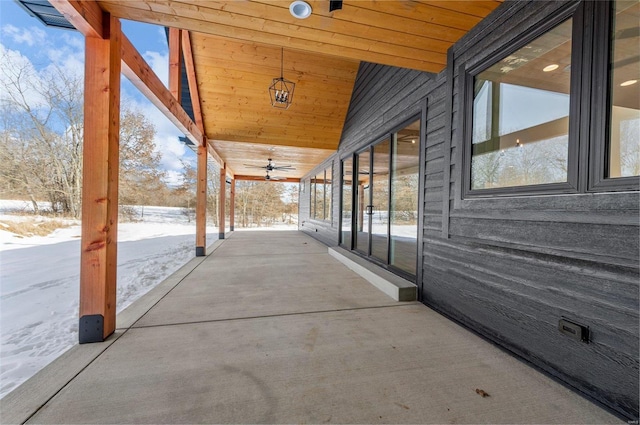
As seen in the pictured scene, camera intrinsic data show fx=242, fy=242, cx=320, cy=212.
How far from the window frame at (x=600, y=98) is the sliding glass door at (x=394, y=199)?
159 cm

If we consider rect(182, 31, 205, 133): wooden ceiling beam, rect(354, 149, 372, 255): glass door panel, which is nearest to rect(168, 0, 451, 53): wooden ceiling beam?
rect(354, 149, 372, 255): glass door panel

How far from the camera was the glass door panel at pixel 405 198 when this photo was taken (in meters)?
3.05

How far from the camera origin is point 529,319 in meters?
1.62

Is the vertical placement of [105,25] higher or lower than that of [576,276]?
higher

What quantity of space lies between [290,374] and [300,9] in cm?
265

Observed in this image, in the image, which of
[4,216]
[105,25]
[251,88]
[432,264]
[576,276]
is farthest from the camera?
[4,216]

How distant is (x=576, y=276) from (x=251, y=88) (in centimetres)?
499

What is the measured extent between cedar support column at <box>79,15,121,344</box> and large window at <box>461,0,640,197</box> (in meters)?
2.94

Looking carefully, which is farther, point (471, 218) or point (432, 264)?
point (432, 264)

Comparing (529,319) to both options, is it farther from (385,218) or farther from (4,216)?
(4,216)

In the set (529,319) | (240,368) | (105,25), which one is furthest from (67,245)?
(529,319)

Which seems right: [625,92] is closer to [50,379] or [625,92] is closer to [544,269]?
[544,269]

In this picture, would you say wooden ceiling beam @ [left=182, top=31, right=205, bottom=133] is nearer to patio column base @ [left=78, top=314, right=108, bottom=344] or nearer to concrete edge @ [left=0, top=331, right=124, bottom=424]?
patio column base @ [left=78, top=314, right=108, bottom=344]

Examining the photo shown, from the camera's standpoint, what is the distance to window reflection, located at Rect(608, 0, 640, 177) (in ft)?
3.97
